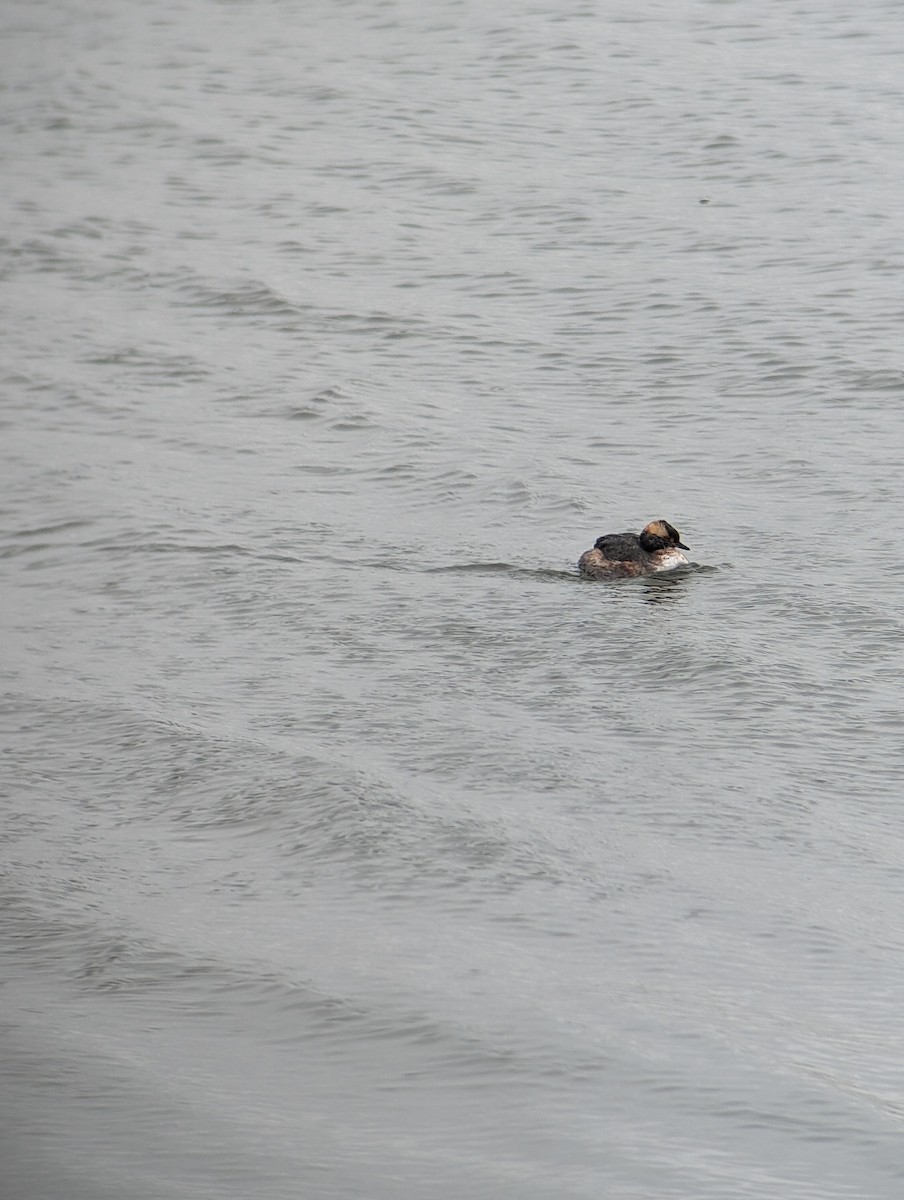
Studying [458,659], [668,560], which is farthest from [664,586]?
[458,659]

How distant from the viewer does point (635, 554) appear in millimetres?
11250

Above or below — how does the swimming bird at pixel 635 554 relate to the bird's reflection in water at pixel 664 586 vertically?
above

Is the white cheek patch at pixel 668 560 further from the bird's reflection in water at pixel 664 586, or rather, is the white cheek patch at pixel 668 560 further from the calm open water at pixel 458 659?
the calm open water at pixel 458 659

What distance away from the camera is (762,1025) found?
21.0 ft

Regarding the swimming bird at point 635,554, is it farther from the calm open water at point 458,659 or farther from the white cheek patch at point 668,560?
the calm open water at point 458,659

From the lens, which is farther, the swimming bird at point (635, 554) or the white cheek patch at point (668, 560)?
the white cheek patch at point (668, 560)

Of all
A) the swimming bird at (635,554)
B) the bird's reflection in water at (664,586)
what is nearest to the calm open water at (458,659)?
the bird's reflection in water at (664,586)

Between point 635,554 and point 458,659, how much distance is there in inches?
62.7

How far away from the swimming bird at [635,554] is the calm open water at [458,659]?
175 millimetres

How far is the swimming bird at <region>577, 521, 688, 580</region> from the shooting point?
36.8 feet

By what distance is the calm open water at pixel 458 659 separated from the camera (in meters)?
6.13

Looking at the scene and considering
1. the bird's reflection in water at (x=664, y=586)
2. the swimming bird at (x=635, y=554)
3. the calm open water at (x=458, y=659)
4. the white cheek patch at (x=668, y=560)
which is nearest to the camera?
the calm open water at (x=458, y=659)

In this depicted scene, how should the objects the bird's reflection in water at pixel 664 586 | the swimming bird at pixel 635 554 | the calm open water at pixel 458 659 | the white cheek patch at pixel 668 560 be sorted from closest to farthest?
the calm open water at pixel 458 659
the bird's reflection in water at pixel 664 586
the swimming bird at pixel 635 554
the white cheek patch at pixel 668 560

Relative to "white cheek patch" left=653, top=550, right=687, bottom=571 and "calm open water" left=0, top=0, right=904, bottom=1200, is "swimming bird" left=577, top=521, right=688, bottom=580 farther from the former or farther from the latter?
"calm open water" left=0, top=0, right=904, bottom=1200
